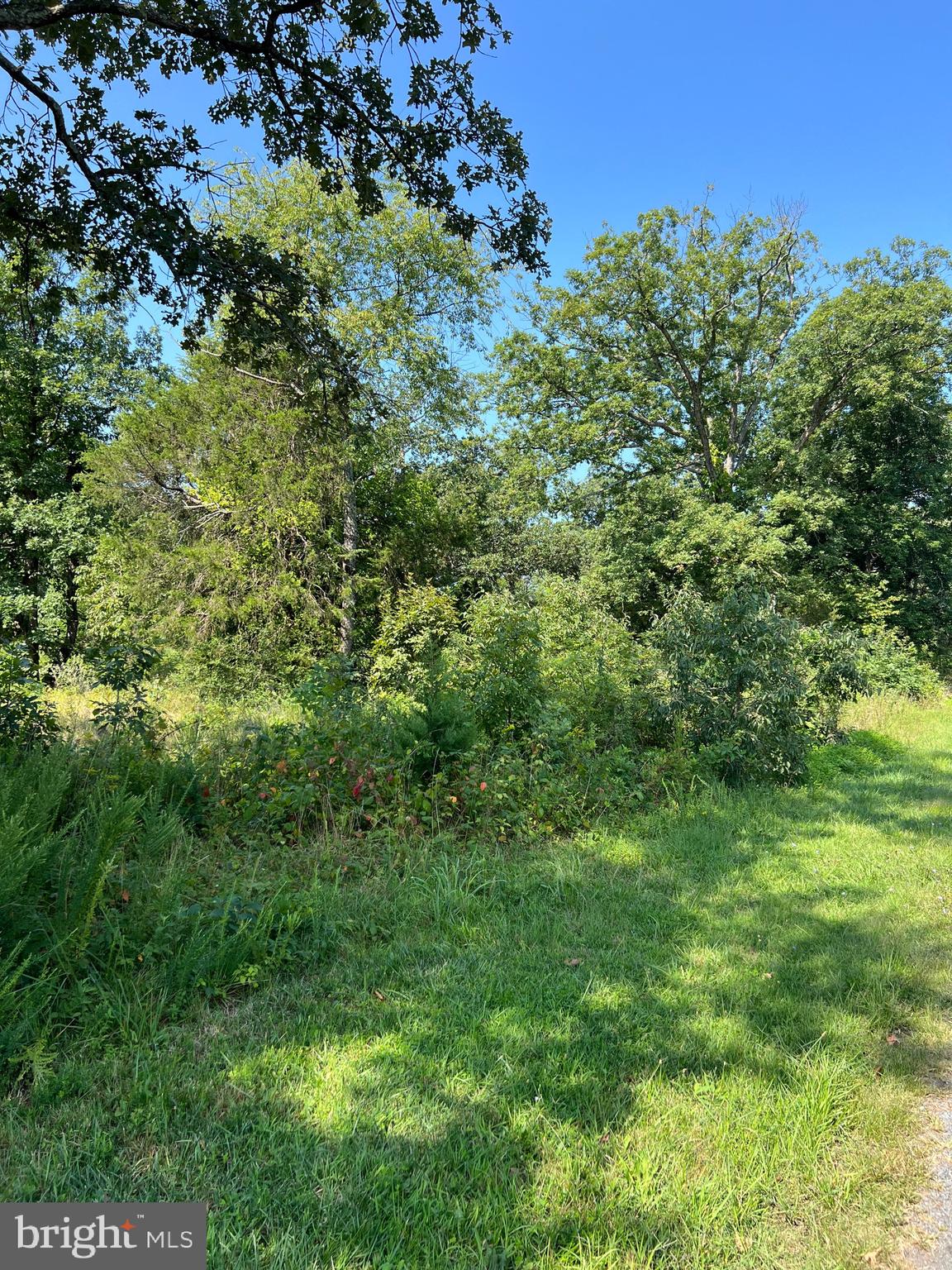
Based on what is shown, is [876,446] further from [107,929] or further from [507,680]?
[107,929]

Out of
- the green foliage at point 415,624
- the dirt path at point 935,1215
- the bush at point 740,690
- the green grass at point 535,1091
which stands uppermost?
the green foliage at point 415,624

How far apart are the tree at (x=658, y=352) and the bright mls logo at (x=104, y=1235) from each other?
1920 cm

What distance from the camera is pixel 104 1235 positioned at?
182 centimetres

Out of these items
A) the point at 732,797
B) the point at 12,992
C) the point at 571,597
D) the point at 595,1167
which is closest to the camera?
the point at 595,1167

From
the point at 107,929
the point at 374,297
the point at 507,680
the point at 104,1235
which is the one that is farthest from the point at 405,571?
the point at 104,1235

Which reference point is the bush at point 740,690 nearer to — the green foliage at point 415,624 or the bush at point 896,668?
the green foliage at point 415,624

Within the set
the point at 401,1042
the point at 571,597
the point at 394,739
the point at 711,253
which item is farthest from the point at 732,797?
the point at 711,253

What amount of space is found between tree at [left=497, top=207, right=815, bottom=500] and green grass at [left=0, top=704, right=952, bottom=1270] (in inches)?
682

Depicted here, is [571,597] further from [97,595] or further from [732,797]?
[97,595]

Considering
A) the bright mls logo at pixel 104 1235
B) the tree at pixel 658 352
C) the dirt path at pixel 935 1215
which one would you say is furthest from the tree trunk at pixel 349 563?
the dirt path at pixel 935 1215

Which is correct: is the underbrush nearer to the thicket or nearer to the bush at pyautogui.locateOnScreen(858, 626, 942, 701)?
the thicket

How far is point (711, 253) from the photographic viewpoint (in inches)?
747

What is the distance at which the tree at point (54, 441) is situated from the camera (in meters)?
20.6

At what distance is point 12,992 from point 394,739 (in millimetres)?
3446
